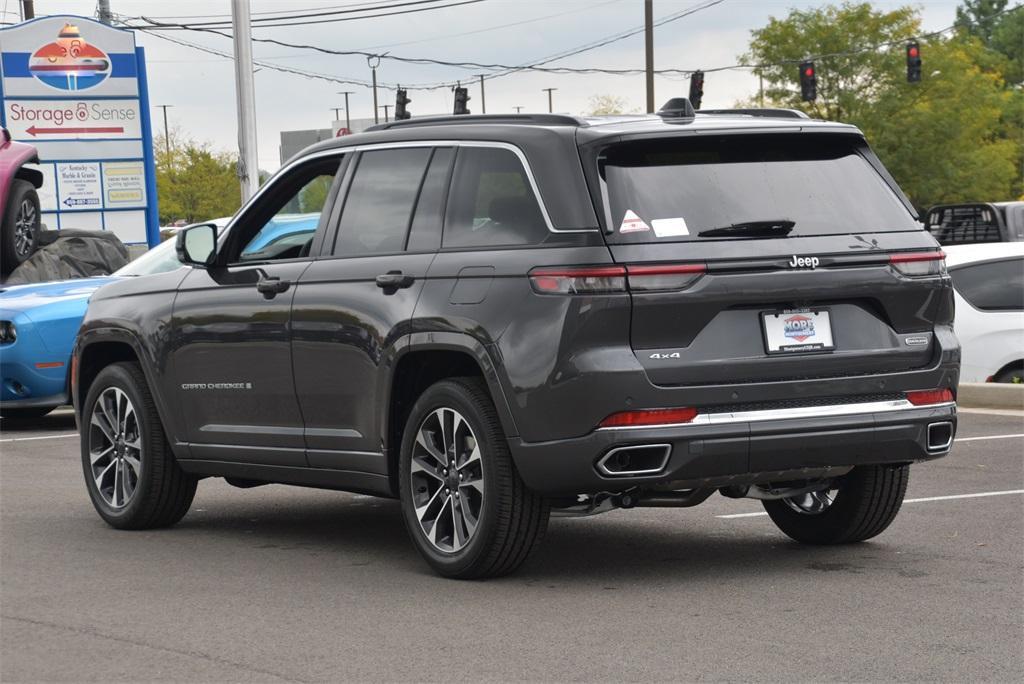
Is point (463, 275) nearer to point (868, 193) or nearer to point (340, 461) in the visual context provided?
point (340, 461)

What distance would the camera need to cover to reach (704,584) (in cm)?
699

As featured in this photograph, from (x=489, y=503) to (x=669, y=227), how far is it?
4.30ft

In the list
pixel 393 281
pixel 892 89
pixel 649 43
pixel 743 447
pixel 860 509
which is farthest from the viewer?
pixel 892 89

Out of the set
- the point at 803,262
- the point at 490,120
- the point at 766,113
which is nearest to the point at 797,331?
the point at 803,262

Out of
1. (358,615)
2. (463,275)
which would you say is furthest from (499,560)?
(463,275)

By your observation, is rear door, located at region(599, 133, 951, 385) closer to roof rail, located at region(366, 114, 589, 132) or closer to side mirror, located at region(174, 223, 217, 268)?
roof rail, located at region(366, 114, 589, 132)

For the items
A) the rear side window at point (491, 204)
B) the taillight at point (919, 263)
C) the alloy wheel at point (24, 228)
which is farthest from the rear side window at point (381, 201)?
the alloy wheel at point (24, 228)

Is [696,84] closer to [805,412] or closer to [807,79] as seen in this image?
[807,79]

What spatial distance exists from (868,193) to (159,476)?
3945mm

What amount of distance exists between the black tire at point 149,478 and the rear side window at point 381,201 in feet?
5.72

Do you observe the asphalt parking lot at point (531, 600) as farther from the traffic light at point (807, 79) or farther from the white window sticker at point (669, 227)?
the traffic light at point (807, 79)

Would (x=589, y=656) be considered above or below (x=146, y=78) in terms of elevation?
below

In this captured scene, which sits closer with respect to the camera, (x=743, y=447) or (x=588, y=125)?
(x=743, y=447)

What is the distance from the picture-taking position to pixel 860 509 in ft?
25.3
